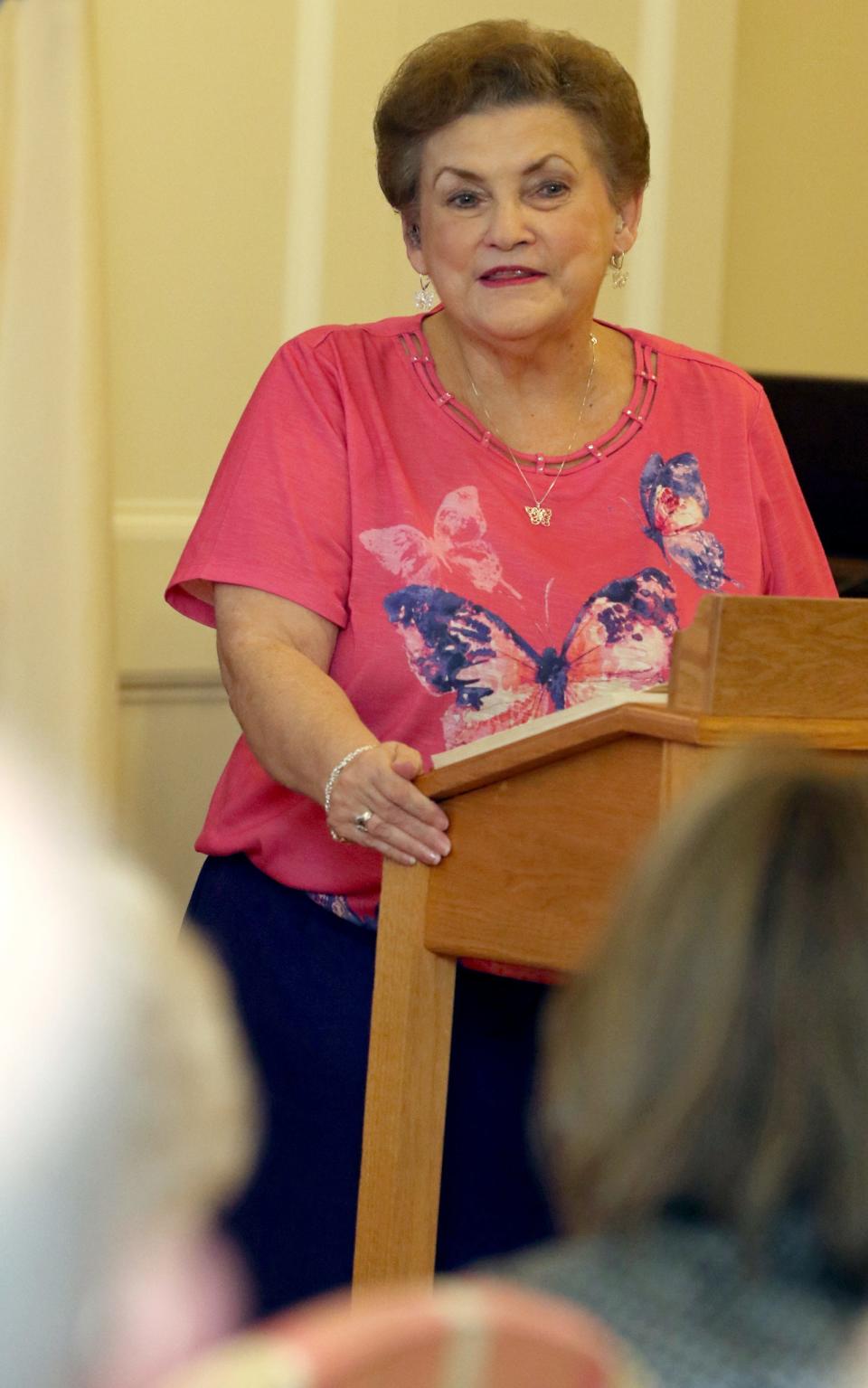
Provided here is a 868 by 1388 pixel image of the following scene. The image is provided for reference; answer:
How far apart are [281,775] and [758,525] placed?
76cm

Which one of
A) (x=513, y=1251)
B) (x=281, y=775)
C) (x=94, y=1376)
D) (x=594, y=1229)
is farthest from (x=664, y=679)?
(x=94, y=1376)

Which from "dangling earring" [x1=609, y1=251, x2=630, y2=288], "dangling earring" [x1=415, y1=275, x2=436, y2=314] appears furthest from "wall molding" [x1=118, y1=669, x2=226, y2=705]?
"dangling earring" [x1=609, y1=251, x2=630, y2=288]

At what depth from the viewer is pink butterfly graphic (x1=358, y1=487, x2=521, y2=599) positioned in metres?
2.24

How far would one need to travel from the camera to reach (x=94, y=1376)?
2.43 ft

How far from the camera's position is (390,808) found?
1.86 metres

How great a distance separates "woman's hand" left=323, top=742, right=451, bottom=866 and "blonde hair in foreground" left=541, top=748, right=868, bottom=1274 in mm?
927

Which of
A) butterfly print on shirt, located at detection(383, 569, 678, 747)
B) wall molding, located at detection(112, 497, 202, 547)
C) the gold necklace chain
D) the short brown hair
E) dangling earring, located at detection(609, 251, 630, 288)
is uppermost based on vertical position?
the short brown hair

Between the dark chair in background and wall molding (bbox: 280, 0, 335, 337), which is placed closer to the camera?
the dark chair in background

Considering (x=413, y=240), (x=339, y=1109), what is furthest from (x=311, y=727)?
(x=413, y=240)

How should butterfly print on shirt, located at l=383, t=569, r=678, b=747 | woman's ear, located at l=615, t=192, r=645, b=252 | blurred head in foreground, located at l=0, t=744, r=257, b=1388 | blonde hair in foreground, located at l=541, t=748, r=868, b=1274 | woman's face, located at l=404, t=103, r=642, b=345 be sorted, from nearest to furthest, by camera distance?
blurred head in foreground, located at l=0, t=744, r=257, b=1388 < blonde hair in foreground, located at l=541, t=748, r=868, b=1274 < butterfly print on shirt, located at l=383, t=569, r=678, b=747 < woman's face, located at l=404, t=103, r=642, b=345 < woman's ear, located at l=615, t=192, r=645, b=252

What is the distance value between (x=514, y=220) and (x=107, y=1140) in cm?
177

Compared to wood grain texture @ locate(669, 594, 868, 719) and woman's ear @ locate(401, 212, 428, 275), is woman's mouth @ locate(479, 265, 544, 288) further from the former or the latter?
wood grain texture @ locate(669, 594, 868, 719)

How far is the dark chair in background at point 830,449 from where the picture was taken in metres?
2.91

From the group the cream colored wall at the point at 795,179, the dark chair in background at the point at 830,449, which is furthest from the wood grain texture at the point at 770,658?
the cream colored wall at the point at 795,179
